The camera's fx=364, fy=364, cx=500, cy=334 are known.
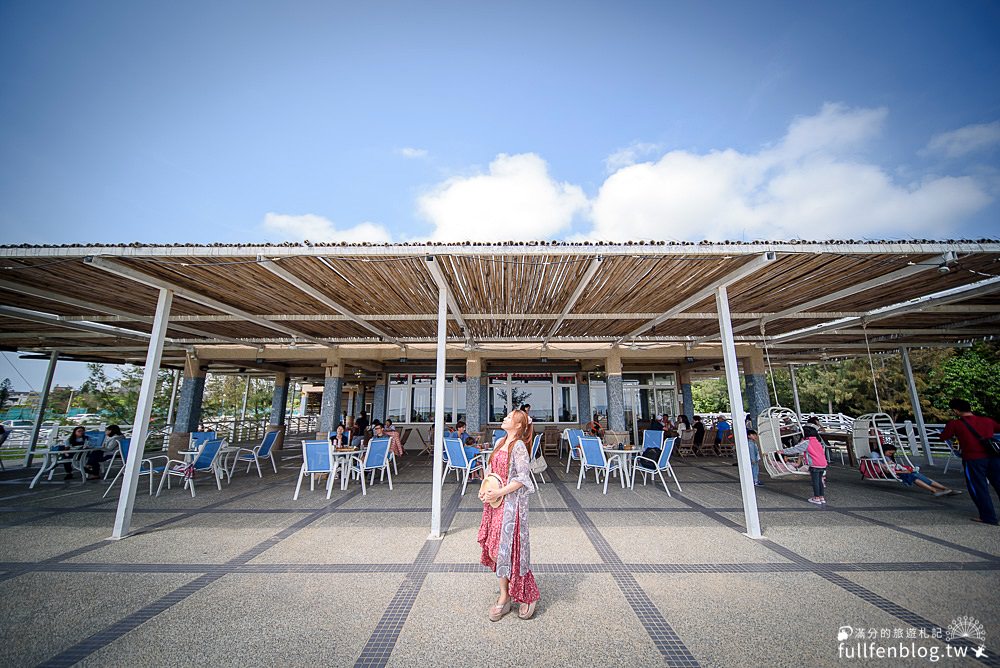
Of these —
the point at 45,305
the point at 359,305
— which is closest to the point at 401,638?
the point at 359,305

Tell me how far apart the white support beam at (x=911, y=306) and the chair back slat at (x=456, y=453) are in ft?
24.9

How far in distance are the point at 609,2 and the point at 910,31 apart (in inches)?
739

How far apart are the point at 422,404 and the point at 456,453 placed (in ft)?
24.6

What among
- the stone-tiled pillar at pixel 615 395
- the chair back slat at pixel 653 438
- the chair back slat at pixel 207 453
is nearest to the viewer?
the chair back slat at pixel 207 453

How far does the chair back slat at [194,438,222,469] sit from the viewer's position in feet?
20.4

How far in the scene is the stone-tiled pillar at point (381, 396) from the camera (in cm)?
1351

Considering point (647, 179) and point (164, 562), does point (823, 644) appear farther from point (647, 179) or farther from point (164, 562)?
point (647, 179)

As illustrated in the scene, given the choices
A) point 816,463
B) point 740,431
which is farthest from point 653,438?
point 740,431

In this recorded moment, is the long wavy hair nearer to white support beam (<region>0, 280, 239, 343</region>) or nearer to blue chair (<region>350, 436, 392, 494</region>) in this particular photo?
blue chair (<region>350, 436, 392, 494</region>)

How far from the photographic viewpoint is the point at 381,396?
44.8 ft

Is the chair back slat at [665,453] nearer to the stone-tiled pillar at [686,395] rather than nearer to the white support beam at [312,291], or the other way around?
the white support beam at [312,291]

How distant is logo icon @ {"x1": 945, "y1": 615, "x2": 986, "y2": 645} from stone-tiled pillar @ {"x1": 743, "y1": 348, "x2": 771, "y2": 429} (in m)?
8.96

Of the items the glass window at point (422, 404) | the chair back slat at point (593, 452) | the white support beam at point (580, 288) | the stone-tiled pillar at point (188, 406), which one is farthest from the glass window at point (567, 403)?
the stone-tiled pillar at point (188, 406)

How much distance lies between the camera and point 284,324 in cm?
747
